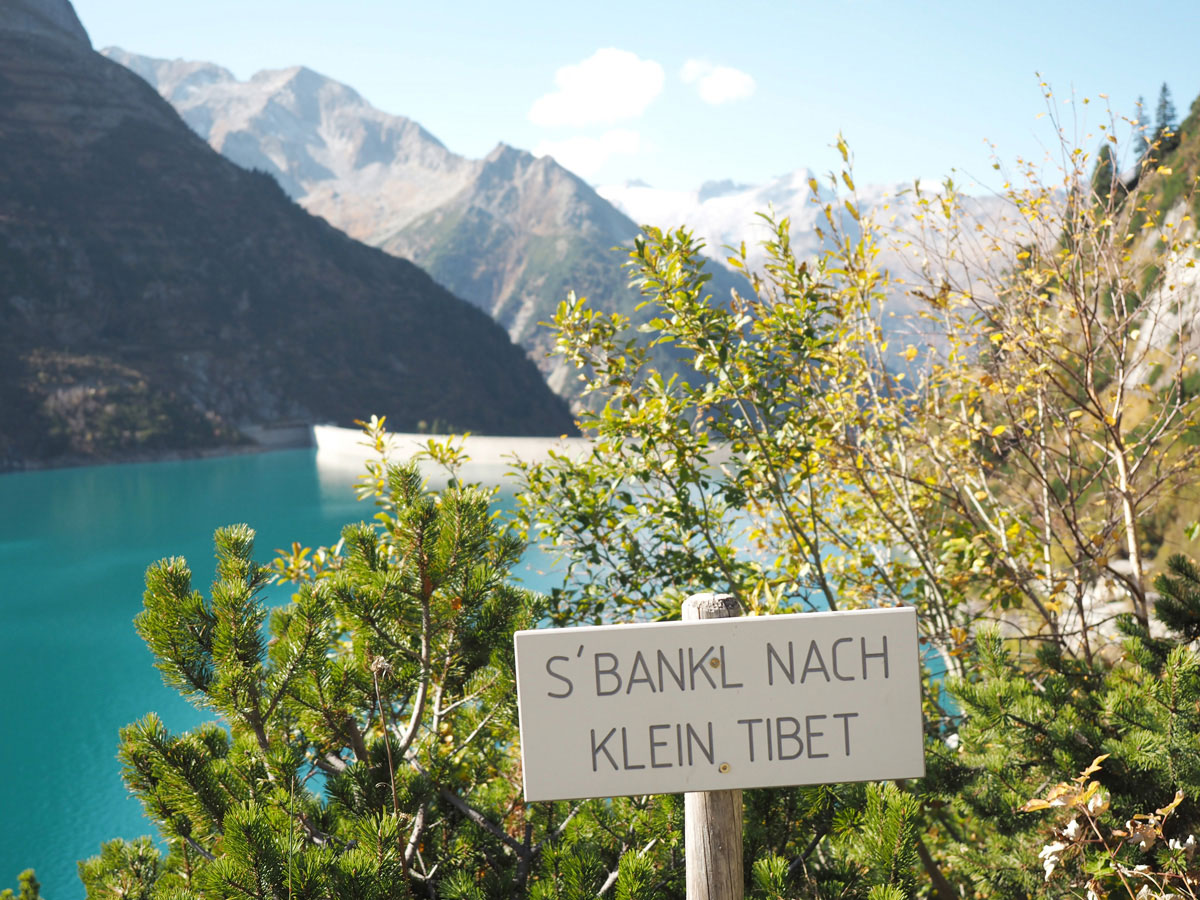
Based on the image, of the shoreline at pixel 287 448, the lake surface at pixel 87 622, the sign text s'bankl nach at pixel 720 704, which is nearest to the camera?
the sign text s'bankl nach at pixel 720 704

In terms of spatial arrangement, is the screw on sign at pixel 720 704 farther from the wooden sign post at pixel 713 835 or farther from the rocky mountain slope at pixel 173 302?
the rocky mountain slope at pixel 173 302

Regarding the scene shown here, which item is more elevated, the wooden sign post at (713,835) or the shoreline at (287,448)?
the shoreline at (287,448)

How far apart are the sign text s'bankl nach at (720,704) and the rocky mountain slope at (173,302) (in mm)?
54554

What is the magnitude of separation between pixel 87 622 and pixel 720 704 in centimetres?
1735

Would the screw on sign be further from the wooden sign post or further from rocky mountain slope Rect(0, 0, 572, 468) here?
rocky mountain slope Rect(0, 0, 572, 468)

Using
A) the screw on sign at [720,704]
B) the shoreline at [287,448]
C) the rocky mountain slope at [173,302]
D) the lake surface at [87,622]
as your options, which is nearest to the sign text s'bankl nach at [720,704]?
the screw on sign at [720,704]

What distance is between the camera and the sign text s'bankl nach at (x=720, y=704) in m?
1.19

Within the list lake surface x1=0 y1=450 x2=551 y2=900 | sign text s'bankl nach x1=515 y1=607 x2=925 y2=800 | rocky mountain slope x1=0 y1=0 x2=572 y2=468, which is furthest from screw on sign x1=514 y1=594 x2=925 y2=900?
rocky mountain slope x1=0 y1=0 x2=572 y2=468

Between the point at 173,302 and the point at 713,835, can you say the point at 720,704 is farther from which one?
the point at 173,302

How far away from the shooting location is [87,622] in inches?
611

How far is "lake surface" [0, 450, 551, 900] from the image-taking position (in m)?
8.23

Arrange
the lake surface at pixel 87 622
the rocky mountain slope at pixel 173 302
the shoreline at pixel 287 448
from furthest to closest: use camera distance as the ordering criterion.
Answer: the rocky mountain slope at pixel 173 302 < the shoreline at pixel 287 448 < the lake surface at pixel 87 622

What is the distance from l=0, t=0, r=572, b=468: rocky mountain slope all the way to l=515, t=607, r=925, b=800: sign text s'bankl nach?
2148 inches

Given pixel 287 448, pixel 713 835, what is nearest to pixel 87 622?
pixel 713 835
